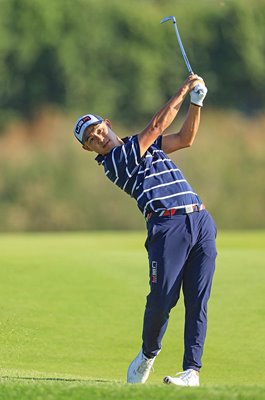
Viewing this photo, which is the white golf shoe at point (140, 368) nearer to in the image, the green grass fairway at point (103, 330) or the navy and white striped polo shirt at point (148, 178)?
the green grass fairway at point (103, 330)

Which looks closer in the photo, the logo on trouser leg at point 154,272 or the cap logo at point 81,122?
the logo on trouser leg at point 154,272

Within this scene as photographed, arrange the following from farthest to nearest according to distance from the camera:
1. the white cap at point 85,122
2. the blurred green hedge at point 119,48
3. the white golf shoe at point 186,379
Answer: the blurred green hedge at point 119,48 < the white cap at point 85,122 < the white golf shoe at point 186,379

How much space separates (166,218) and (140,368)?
102 cm

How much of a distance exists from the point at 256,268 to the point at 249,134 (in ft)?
59.5

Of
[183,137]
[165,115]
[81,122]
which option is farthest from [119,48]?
[165,115]

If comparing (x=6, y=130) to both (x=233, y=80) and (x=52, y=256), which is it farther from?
(x=52, y=256)

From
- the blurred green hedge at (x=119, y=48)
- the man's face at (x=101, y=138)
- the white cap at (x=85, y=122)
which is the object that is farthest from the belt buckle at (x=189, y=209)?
the blurred green hedge at (x=119, y=48)

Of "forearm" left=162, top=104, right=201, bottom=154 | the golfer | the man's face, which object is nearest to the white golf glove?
the golfer

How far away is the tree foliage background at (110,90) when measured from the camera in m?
30.6

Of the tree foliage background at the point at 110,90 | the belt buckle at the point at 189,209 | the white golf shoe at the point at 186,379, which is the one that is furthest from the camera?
the tree foliage background at the point at 110,90

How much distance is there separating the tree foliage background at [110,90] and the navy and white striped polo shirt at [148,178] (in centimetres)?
2368

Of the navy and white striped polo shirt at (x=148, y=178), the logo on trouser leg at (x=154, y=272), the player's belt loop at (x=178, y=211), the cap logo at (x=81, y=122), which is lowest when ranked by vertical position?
the logo on trouser leg at (x=154, y=272)

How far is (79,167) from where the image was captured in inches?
1193

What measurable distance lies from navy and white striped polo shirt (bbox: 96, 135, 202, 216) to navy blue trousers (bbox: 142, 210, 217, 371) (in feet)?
0.29
